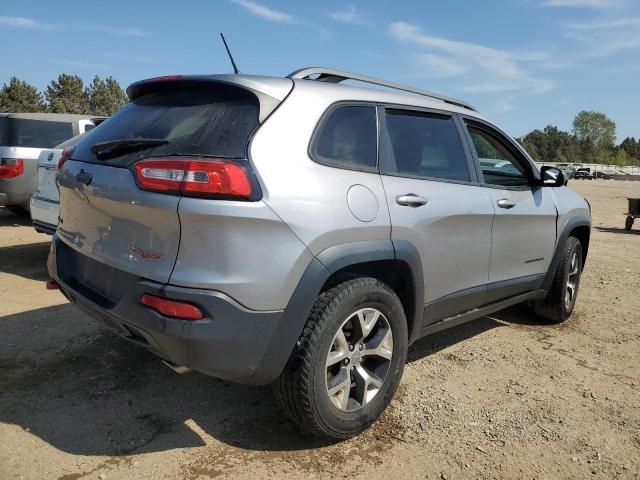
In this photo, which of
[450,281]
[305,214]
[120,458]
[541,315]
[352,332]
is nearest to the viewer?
[305,214]

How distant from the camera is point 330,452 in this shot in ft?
8.58

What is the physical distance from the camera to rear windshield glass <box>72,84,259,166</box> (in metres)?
2.31

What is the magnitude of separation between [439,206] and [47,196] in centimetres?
404

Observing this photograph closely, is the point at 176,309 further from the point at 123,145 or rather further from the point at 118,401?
the point at 118,401

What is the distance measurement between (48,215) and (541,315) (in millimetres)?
4750

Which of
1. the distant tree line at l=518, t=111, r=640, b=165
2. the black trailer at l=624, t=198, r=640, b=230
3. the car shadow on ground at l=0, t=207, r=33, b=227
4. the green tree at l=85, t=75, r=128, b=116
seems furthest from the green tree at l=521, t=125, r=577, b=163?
the car shadow on ground at l=0, t=207, r=33, b=227

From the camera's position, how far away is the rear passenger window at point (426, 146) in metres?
3.02

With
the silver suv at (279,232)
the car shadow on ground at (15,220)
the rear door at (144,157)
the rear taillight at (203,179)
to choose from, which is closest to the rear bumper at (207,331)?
the silver suv at (279,232)

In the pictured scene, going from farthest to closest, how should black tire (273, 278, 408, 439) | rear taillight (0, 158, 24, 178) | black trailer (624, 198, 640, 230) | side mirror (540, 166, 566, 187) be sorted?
black trailer (624, 198, 640, 230) < rear taillight (0, 158, 24, 178) < side mirror (540, 166, 566, 187) < black tire (273, 278, 408, 439)

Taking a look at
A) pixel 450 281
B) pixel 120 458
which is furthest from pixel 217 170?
pixel 450 281

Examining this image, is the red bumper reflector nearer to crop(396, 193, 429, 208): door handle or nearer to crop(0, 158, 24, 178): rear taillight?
crop(396, 193, 429, 208): door handle

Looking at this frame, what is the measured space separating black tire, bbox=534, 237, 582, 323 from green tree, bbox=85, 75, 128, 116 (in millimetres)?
84404

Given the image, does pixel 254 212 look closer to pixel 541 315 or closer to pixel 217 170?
pixel 217 170

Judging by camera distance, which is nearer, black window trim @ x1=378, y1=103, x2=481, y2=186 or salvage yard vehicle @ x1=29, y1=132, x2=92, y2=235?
black window trim @ x1=378, y1=103, x2=481, y2=186
